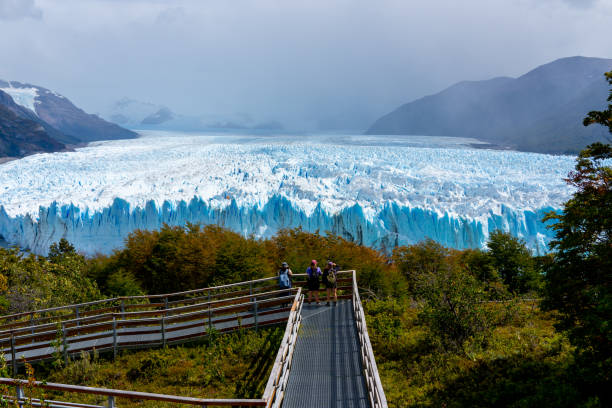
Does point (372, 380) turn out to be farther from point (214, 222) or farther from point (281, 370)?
point (214, 222)

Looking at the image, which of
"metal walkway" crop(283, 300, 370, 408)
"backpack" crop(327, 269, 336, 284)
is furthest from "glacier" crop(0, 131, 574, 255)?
"metal walkway" crop(283, 300, 370, 408)

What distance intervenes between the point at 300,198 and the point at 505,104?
89.4 meters

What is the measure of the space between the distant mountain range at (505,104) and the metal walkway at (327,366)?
77694 millimetres

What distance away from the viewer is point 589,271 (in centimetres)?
827

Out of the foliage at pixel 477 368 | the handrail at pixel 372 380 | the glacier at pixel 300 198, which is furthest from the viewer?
the glacier at pixel 300 198

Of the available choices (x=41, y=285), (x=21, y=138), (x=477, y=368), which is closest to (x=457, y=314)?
(x=477, y=368)

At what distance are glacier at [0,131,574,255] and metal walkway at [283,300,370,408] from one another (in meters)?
20.4

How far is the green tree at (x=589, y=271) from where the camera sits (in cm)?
755

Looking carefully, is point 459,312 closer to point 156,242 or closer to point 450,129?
point 156,242

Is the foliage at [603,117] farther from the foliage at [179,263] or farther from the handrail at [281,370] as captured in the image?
the foliage at [179,263]

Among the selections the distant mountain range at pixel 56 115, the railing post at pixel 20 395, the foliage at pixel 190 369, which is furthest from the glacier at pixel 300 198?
the distant mountain range at pixel 56 115

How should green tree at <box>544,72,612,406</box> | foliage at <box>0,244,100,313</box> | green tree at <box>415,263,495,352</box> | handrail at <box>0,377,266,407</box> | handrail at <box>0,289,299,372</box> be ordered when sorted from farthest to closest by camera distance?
foliage at <box>0,244,100,313</box> < green tree at <box>415,263,495,352</box> < handrail at <box>0,289,299,372</box> < green tree at <box>544,72,612,406</box> < handrail at <box>0,377,266,407</box>

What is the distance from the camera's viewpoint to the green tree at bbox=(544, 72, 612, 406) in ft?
24.8

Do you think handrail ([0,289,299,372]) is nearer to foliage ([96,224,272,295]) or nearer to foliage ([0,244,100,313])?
foliage ([0,244,100,313])
